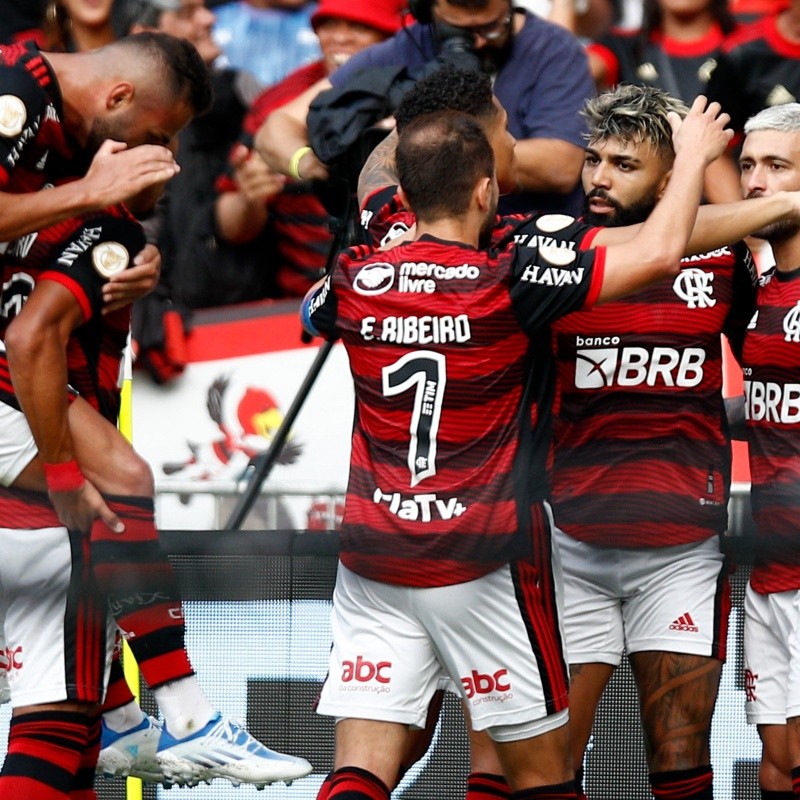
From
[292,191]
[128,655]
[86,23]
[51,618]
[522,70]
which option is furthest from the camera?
[86,23]

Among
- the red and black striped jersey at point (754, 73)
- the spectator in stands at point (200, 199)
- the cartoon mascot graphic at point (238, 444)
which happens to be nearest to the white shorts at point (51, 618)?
the cartoon mascot graphic at point (238, 444)

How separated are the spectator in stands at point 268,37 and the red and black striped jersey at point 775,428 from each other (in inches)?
141

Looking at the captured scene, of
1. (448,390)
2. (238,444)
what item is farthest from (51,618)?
(238,444)

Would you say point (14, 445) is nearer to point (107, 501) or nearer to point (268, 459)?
point (107, 501)

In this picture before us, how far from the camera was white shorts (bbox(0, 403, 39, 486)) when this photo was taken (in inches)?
172

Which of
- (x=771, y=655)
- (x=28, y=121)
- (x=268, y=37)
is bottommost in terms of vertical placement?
(x=771, y=655)

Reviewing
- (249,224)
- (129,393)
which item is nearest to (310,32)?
(249,224)

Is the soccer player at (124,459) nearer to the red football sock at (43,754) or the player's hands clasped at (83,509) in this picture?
the player's hands clasped at (83,509)

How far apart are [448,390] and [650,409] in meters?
0.86

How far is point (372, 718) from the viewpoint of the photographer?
397 cm

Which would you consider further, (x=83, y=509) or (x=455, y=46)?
(x=455, y=46)

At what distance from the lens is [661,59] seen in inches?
267

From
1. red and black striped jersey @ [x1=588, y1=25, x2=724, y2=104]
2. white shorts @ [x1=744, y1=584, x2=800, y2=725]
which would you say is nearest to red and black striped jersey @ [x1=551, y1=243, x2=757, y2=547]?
white shorts @ [x1=744, y1=584, x2=800, y2=725]

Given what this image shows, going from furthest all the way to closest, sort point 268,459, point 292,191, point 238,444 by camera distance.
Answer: point 292,191, point 238,444, point 268,459
